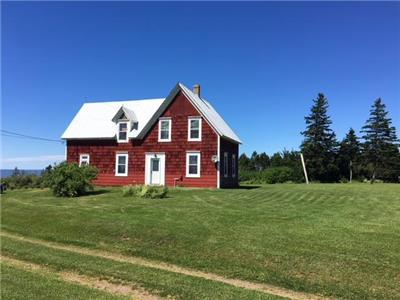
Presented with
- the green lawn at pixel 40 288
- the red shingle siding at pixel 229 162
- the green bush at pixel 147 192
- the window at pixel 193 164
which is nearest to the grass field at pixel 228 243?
the green lawn at pixel 40 288

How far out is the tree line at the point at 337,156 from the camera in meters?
48.2

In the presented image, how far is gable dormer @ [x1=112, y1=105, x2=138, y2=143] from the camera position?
2861cm

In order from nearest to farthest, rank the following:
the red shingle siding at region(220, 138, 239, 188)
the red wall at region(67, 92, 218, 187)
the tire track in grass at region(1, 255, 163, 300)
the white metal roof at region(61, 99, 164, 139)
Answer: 1. the tire track in grass at region(1, 255, 163, 300)
2. the red wall at region(67, 92, 218, 187)
3. the red shingle siding at region(220, 138, 239, 188)
4. the white metal roof at region(61, 99, 164, 139)

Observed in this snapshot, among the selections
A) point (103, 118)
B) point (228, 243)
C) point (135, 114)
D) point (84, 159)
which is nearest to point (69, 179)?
point (84, 159)

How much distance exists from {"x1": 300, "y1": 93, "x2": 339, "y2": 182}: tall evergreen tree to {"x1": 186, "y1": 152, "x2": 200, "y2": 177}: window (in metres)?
25.6

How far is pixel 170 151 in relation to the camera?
2712 cm

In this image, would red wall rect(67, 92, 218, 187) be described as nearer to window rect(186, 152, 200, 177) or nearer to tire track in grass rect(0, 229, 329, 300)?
window rect(186, 152, 200, 177)

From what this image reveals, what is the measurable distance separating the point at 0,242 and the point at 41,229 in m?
1.61

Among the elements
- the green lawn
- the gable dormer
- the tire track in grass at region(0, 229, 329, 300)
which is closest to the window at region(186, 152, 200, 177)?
the gable dormer


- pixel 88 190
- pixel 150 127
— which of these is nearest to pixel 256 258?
pixel 88 190

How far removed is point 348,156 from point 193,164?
29663 millimetres

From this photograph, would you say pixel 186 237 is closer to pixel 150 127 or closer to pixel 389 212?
pixel 389 212

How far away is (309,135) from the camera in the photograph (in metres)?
51.6

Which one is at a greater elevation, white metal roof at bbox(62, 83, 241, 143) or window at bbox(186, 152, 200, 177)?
white metal roof at bbox(62, 83, 241, 143)
